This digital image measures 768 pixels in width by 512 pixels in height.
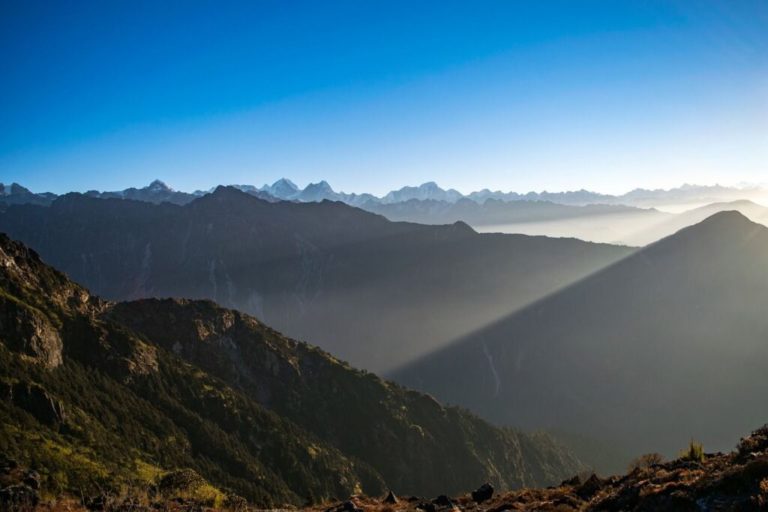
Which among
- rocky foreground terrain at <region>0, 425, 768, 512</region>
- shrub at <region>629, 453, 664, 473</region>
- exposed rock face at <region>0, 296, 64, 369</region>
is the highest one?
rocky foreground terrain at <region>0, 425, 768, 512</region>

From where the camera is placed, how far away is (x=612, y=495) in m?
23.9

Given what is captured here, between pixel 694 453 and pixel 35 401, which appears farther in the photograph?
pixel 35 401

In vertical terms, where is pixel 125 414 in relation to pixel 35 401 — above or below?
below

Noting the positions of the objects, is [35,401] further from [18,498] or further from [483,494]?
[483,494]

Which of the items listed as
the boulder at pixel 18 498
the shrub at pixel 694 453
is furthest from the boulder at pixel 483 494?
the boulder at pixel 18 498

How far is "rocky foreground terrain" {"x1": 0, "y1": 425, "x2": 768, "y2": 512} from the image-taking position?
739 inches

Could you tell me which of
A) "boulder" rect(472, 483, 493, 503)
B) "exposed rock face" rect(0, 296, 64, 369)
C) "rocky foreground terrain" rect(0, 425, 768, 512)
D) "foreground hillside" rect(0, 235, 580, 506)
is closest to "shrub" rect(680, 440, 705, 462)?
"rocky foreground terrain" rect(0, 425, 768, 512)

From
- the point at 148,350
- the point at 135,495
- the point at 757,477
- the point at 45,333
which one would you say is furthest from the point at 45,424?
the point at 757,477

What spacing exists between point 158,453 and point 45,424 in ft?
101

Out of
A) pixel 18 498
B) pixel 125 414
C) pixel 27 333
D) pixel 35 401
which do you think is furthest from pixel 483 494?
pixel 27 333

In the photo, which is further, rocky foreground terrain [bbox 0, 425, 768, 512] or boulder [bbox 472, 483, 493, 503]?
boulder [bbox 472, 483, 493, 503]

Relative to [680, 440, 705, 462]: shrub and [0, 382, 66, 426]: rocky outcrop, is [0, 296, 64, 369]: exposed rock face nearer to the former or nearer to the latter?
[0, 382, 66, 426]: rocky outcrop

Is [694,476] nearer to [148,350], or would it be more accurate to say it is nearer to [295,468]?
[295,468]

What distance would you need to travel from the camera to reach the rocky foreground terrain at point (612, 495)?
18766 mm
